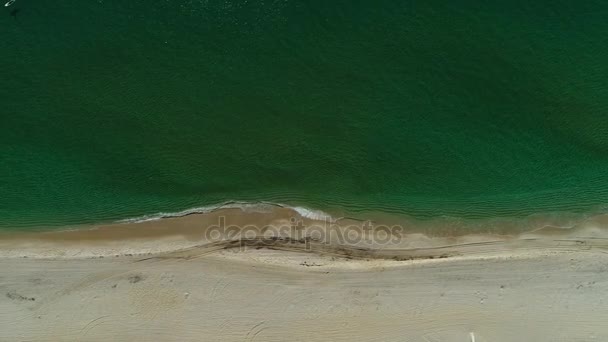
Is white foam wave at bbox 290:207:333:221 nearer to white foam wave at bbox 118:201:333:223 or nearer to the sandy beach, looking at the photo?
white foam wave at bbox 118:201:333:223

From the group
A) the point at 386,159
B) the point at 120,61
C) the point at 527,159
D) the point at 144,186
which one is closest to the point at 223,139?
the point at 144,186

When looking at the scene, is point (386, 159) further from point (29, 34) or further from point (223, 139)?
point (29, 34)

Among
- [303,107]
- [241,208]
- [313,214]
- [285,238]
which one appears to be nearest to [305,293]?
[285,238]

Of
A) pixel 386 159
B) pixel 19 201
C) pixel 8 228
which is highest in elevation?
pixel 386 159

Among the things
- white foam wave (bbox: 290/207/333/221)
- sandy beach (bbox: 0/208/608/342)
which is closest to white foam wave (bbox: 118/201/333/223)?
white foam wave (bbox: 290/207/333/221)

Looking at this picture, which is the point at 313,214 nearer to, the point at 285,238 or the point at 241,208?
the point at 285,238

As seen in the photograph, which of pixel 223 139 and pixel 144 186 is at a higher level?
pixel 223 139
